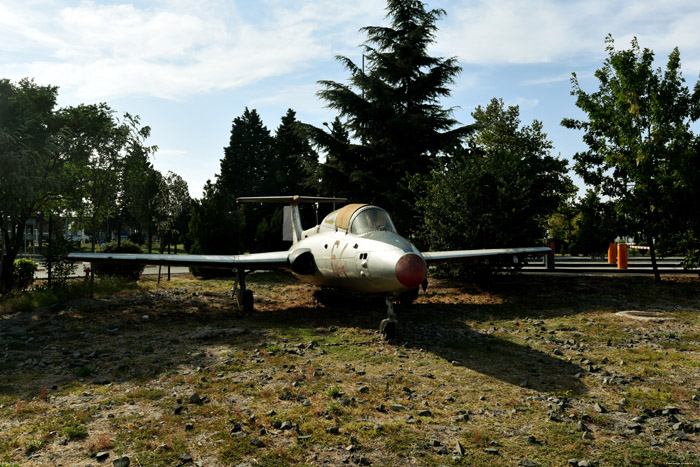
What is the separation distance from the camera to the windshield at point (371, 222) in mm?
10578

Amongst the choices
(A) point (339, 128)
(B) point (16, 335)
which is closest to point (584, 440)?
(B) point (16, 335)

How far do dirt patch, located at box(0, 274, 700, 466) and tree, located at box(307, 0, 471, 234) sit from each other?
12.8 meters

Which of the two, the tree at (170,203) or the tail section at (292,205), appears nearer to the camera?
the tail section at (292,205)

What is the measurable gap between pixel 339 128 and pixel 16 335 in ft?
148

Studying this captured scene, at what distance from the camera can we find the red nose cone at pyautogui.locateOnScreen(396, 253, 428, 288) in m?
8.45

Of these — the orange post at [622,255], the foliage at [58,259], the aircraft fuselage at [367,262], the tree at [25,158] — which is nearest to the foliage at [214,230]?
the foliage at [58,259]

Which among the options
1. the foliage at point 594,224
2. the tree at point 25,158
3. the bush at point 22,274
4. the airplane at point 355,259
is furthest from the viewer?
the foliage at point 594,224

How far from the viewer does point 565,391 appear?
6.38 m

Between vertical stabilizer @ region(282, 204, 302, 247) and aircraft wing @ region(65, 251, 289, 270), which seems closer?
aircraft wing @ region(65, 251, 289, 270)

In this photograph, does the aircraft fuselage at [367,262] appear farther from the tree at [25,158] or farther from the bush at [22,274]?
the bush at [22,274]

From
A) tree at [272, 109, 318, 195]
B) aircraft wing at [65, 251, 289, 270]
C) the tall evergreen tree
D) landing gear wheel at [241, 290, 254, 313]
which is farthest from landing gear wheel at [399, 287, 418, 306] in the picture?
the tall evergreen tree

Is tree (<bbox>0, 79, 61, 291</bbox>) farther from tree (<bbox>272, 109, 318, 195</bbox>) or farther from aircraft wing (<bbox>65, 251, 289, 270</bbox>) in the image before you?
tree (<bbox>272, 109, 318, 195</bbox>)

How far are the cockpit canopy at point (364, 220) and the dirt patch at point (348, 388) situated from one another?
2599 millimetres

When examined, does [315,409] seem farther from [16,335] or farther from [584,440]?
[16,335]
